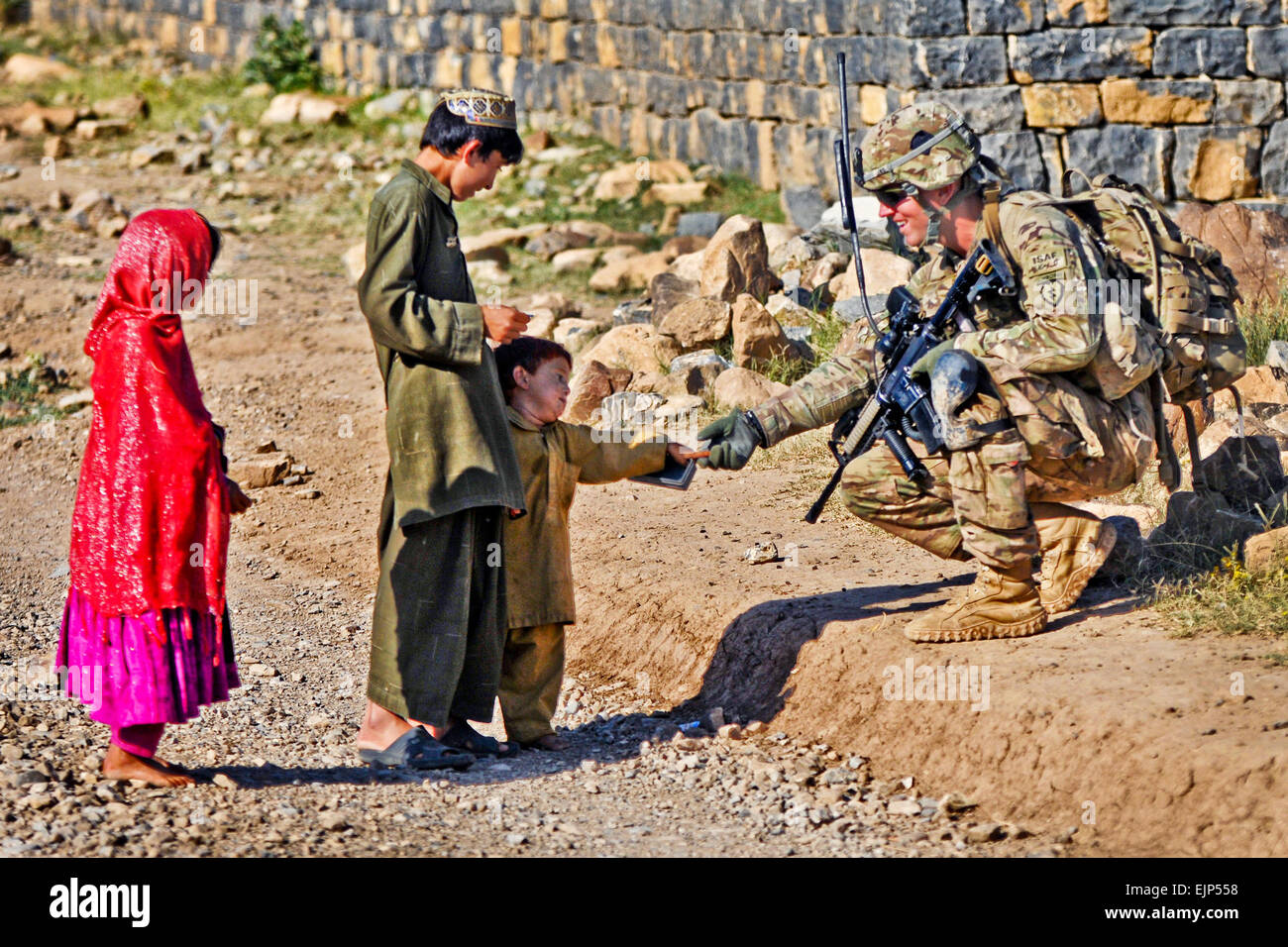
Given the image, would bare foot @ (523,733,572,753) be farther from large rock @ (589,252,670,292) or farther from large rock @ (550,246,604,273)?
large rock @ (550,246,604,273)

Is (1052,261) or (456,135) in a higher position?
(456,135)

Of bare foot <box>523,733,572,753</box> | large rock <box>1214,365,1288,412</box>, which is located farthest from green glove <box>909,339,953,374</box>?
large rock <box>1214,365,1288,412</box>

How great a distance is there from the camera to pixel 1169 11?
9.07m

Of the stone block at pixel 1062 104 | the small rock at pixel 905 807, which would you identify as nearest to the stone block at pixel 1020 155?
the stone block at pixel 1062 104

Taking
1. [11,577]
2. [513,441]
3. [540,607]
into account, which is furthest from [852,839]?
[11,577]

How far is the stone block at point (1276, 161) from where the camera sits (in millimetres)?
9055

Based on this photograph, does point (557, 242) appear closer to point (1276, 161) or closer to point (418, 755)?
point (1276, 161)

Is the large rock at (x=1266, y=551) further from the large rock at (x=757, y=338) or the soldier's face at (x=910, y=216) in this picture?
the large rock at (x=757, y=338)

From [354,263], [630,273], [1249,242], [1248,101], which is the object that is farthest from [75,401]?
[1248,101]

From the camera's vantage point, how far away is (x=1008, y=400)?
4629 millimetres

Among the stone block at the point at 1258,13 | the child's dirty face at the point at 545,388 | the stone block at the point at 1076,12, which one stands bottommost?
the child's dirty face at the point at 545,388

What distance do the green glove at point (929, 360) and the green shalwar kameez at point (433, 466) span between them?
4.06ft

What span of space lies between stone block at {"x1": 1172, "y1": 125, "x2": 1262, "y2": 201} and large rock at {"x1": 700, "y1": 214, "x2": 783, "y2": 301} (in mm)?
2473

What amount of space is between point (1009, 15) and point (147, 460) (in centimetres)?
683
